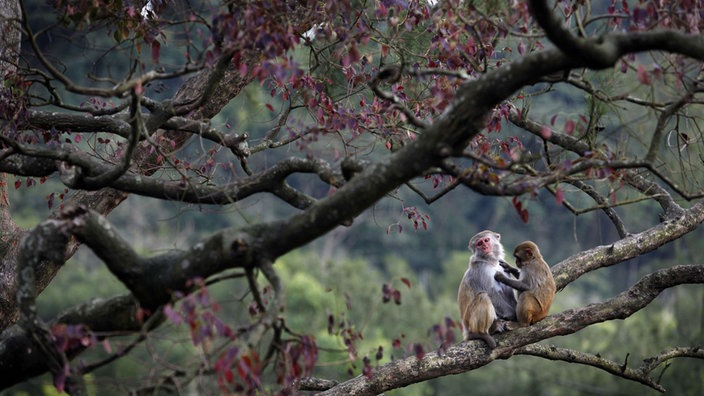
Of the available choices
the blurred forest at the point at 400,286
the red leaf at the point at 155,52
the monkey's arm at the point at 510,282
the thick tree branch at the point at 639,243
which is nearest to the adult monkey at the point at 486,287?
the monkey's arm at the point at 510,282

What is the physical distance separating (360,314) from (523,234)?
2208cm

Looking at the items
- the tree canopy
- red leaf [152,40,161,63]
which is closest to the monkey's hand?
the tree canopy

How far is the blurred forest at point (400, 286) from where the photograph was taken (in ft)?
24.0

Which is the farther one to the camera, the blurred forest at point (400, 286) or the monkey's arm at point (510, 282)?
the blurred forest at point (400, 286)

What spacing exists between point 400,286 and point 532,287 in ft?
79.2

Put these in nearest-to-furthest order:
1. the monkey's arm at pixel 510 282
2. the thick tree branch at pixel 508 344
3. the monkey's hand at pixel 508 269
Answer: the thick tree branch at pixel 508 344
the monkey's arm at pixel 510 282
the monkey's hand at pixel 508 269

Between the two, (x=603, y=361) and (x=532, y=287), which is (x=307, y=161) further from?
(x=532, y=287)

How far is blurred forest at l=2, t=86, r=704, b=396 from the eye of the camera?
731 cm

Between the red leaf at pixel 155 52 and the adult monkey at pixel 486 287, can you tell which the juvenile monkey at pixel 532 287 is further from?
the red leaf at pixel 155 52

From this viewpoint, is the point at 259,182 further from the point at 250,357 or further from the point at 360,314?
Answer: the point at 360,314

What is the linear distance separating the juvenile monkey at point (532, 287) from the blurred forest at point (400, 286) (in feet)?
1.99

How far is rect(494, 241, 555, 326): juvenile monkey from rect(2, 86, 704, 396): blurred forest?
605 millimetres

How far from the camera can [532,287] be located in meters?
6.57

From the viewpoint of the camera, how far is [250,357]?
339 centimetres
